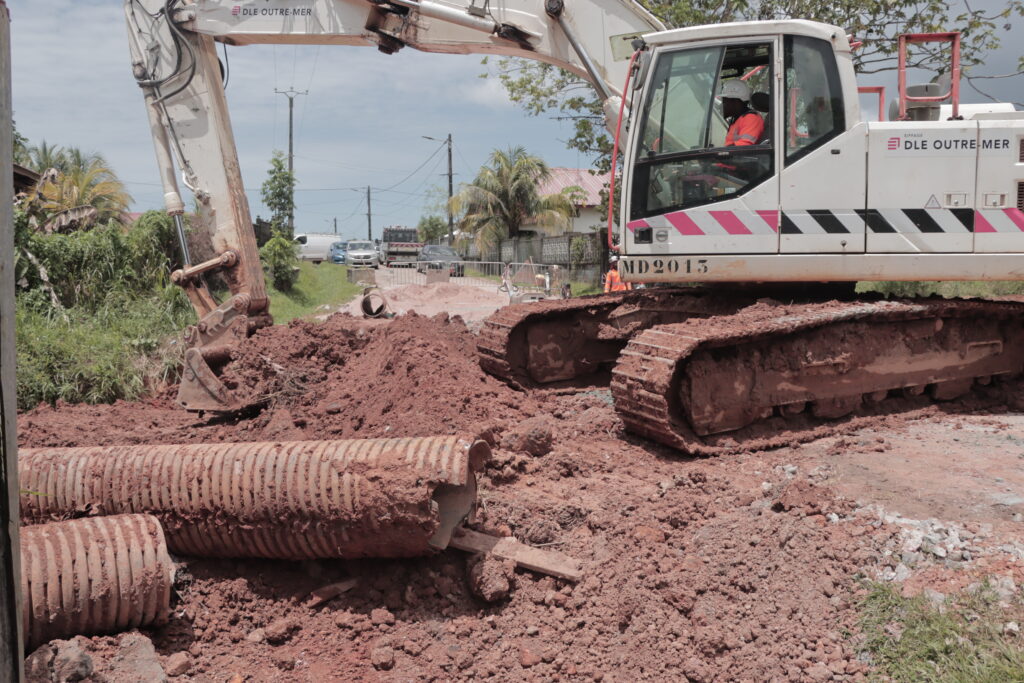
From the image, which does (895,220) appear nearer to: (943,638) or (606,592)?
(943,638)

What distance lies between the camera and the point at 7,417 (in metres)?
2.06

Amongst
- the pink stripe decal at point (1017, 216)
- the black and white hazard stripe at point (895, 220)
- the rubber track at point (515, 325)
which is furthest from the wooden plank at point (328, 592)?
the pink stripe decal at point (1017, 216)

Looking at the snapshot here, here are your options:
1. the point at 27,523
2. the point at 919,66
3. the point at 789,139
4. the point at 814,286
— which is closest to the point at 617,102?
the point at 789,139

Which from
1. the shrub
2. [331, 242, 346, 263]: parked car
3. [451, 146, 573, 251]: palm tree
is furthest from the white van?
the shrub

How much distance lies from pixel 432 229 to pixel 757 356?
53.4m

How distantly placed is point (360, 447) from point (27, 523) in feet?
5.93

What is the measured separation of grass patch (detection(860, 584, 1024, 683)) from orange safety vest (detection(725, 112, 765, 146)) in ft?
11.9

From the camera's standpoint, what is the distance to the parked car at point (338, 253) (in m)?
40.8

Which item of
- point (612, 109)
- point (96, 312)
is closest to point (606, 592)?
point (612, 109)

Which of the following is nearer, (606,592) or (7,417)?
(7,417)

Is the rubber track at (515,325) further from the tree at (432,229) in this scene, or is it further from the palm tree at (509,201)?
the tree at (432,229)

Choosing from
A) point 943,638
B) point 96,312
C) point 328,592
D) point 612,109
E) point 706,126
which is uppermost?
point 612,109

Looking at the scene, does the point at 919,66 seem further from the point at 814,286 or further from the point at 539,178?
the point at 539,178

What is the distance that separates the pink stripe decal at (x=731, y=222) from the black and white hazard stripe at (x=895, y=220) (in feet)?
1.04
